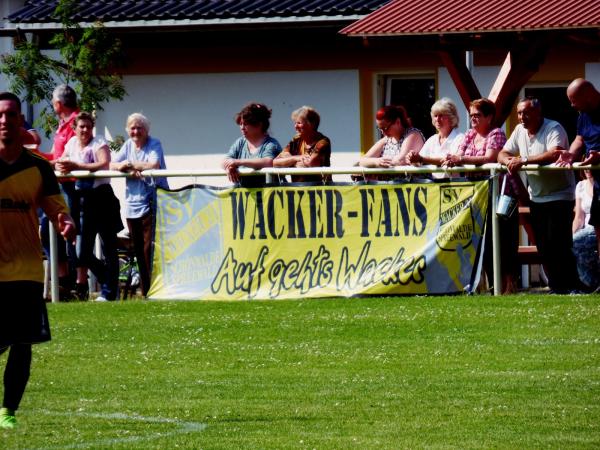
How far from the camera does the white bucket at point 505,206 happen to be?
1577cm

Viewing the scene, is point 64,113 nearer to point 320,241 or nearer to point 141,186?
point 141,186

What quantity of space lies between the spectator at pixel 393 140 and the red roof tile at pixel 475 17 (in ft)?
7.65

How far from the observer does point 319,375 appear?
37.6ft

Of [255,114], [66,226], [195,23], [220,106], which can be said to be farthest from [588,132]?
[220,106]

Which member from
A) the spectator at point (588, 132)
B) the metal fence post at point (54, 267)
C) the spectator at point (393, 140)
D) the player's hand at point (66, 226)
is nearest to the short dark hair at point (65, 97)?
the metal fence post at point (54, 267)

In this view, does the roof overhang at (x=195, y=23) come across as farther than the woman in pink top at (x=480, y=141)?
Yes

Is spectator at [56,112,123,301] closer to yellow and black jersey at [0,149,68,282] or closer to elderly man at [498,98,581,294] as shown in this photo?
elderly man at [498,98,581,294]

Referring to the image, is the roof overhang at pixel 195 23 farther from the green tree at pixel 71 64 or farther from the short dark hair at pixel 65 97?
the short dark hair at pixel 65 97

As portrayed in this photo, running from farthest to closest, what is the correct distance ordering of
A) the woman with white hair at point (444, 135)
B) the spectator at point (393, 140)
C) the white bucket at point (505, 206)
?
the spectator at point (393, 140) < the woman with white hair at point (444, 135) < the white bucket at point (505, 206)

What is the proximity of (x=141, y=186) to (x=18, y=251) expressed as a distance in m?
7.58

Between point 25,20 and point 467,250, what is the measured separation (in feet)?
32.9

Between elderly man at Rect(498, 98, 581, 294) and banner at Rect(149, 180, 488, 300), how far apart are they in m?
0.51

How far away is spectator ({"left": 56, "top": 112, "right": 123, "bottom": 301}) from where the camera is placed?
1712 cm

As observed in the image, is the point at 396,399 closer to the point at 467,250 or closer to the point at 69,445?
the point at 69,445
